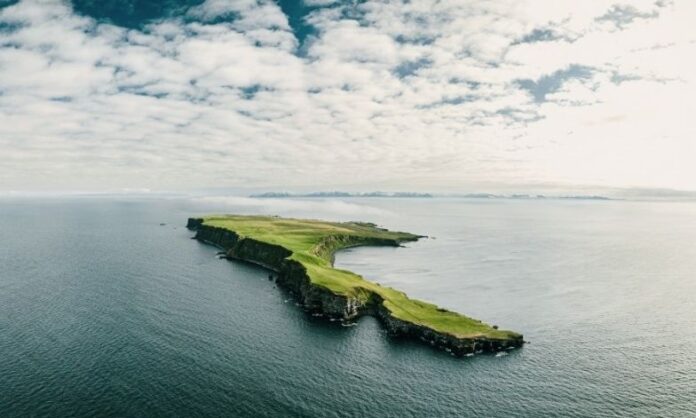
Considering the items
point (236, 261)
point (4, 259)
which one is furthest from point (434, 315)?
point (4, 259)

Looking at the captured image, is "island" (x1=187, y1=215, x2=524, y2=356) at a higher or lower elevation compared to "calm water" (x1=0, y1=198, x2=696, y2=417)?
higher

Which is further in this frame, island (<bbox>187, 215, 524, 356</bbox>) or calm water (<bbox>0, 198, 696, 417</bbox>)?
island (<bbox>187, 215, 524, 356</bbox>)

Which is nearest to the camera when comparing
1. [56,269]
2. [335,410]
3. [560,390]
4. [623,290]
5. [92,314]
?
[335,410]

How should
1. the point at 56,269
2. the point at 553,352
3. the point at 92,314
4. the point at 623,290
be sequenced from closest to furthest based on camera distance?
the point at 553,352 → the point at 92,314 → the point at 623,290 → the point at 56,269

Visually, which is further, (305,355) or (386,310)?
(386,310)

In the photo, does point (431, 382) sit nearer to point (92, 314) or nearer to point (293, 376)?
point (293, 376)

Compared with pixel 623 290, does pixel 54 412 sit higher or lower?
lower

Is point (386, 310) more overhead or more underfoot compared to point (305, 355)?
more overhead

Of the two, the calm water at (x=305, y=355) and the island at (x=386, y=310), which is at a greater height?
the island at (x=386, y=310)

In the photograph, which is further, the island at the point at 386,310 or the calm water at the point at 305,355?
the island at the point at 386,310

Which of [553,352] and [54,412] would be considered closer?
[54,412]
